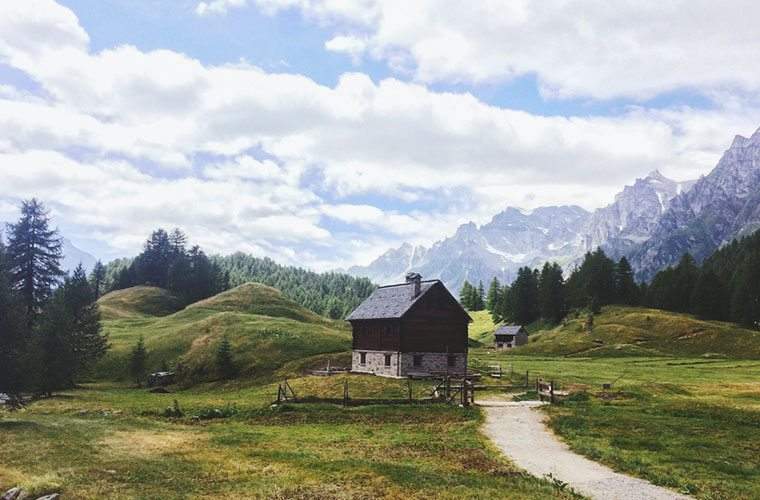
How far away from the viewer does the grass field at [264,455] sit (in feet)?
66.0

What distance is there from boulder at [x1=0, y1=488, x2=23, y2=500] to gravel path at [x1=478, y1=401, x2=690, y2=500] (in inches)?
710

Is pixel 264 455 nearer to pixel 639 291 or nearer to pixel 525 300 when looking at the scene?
pixel 525 300

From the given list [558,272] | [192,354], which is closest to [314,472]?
[192,354]

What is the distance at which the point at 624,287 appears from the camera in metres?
158

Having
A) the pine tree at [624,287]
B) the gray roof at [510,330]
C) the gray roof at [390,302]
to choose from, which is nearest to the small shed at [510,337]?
the gray roof at [510,330]

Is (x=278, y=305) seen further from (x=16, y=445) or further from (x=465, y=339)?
(x=16, y=445)

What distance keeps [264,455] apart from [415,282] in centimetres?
4411

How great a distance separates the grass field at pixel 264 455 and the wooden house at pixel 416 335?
68.6 feet

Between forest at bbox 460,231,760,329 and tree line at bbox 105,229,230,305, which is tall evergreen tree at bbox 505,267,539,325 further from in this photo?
tree line at bbox 105,229,230,305

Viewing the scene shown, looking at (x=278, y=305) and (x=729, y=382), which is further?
(x=278, y=305)

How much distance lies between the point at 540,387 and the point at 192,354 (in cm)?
4911

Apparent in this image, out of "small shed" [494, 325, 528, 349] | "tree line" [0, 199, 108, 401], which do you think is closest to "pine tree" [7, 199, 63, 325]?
"tree line" [0, 199, 108, 401]

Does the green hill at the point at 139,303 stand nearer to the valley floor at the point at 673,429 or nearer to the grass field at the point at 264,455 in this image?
the grass field at the point at 264,455

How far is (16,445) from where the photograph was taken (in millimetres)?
28422
